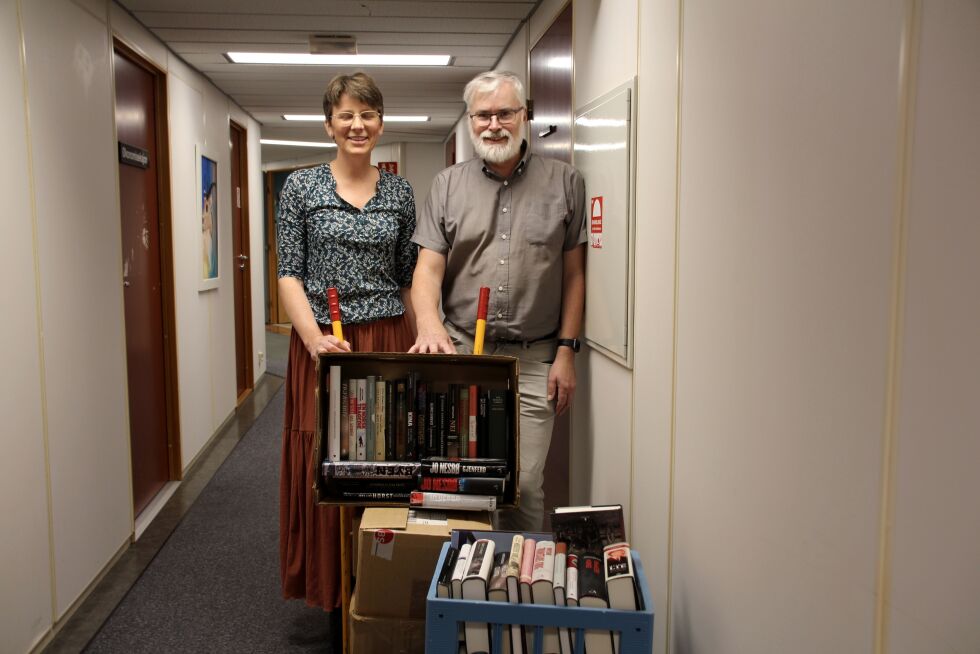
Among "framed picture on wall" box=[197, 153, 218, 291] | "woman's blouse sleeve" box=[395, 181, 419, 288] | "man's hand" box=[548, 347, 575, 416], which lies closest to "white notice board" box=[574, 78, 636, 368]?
"man's hand" box=[548, 347, 575, 416]

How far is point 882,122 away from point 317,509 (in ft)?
6.48

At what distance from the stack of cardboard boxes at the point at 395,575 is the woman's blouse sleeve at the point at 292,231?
873 mm

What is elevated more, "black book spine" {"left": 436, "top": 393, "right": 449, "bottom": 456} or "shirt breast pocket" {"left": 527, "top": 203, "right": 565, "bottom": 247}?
"shirt breast pocket" {"left": 527, "top": 203, "right": 565, "bottom": 247}

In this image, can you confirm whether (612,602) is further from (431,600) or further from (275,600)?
(275,600)

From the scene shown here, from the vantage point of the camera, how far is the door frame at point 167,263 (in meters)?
4.33

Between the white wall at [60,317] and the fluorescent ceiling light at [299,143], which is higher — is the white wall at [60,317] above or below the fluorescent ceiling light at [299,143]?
below

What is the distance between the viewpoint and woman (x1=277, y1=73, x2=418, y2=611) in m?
2.46

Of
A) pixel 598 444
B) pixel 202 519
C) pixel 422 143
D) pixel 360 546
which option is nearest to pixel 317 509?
pixel 360 546

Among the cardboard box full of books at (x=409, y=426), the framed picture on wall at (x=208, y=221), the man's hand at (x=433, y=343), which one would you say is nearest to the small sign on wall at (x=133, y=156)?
the framed picture on wall at (x=208, y=221)

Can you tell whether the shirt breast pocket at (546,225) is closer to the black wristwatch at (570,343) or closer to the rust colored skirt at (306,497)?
the black wristwatch at (570,343)

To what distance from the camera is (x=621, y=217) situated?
2174 millimetres

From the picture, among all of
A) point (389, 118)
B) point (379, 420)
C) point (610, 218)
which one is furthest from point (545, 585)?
point (389, 118)

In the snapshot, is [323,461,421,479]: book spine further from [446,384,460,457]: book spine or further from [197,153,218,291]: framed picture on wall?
[197,153,218,291]: framed picture on wall

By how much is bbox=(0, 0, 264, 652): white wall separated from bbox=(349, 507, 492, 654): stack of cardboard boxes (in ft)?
3.52
